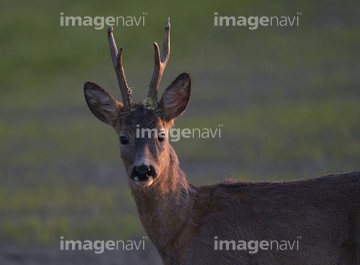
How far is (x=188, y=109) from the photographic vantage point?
3209 cm

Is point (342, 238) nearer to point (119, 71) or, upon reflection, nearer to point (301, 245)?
point (301, 245)

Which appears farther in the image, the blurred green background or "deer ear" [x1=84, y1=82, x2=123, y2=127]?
the blurred green background

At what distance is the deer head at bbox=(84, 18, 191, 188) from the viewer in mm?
10203

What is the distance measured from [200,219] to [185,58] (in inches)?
1248

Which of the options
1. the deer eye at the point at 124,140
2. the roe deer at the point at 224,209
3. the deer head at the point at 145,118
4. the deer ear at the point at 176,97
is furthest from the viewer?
the deer ear at the point at 176,97

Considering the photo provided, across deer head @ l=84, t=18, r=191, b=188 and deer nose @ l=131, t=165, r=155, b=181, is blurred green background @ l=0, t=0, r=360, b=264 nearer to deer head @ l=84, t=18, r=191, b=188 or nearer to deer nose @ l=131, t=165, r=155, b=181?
deer head @ l=84, t=18, r=191, b=188

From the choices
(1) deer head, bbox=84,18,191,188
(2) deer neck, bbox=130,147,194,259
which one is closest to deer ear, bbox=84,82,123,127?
(1) deer head, bbox=84,18,191,188

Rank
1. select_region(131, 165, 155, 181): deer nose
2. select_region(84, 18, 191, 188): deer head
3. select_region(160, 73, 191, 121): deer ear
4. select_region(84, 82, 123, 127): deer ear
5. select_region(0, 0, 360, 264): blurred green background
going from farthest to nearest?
select_region(0, 0, 360, 264): blurred green background < select_region(84, 82, 123, 127): deer ear < select_region(160, 73, 191, 121): deer ear < select_region(84, 18, 191, 188): deer head < select_region(131, 165, 155, 181): deer nose

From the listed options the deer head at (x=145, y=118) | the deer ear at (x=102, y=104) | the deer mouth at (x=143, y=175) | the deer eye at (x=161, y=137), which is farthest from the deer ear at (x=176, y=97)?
the deer mouth at (x=143, y=175)

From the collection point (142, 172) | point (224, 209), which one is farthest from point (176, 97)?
point (224, 209)

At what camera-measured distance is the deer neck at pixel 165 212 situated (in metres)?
10.2

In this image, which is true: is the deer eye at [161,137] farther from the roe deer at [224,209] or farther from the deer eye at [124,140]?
the deer eye at [124,140]

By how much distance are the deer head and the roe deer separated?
10 mm

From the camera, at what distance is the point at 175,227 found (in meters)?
10.3
